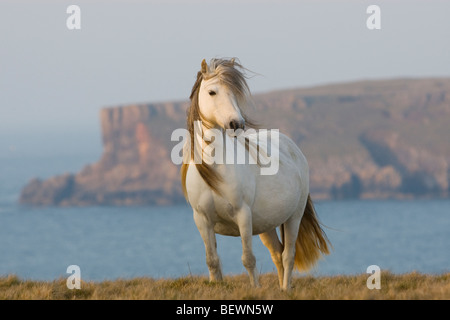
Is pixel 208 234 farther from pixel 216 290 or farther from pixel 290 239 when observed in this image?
pixel 290 239

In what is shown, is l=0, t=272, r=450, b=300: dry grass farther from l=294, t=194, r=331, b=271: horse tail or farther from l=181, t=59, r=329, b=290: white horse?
l=294, t=194, r=331, b=271: horse tail

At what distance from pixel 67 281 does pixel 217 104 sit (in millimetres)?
3156

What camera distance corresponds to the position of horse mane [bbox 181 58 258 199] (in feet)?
25.5

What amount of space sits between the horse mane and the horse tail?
259 centimetres

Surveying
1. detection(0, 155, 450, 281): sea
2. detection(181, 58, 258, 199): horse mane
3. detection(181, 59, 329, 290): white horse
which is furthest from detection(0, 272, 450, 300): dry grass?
detection(0, 155, 450, 281): sea

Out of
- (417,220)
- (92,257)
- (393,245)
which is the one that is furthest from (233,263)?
(417,220)

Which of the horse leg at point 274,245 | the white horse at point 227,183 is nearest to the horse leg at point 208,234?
the white horse at point 227,183

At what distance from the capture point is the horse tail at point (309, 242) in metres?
10.2

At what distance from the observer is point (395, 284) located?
8.62 m

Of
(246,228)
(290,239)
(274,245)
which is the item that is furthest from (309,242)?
(246,228)

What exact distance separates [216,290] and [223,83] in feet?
7.53

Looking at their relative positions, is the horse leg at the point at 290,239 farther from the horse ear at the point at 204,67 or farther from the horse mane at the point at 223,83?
the horse ear at the point at 204,67

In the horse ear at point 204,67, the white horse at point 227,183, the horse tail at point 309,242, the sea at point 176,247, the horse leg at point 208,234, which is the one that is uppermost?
the horse ear at point 204,67

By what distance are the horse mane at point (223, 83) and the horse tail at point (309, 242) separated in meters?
2.59
